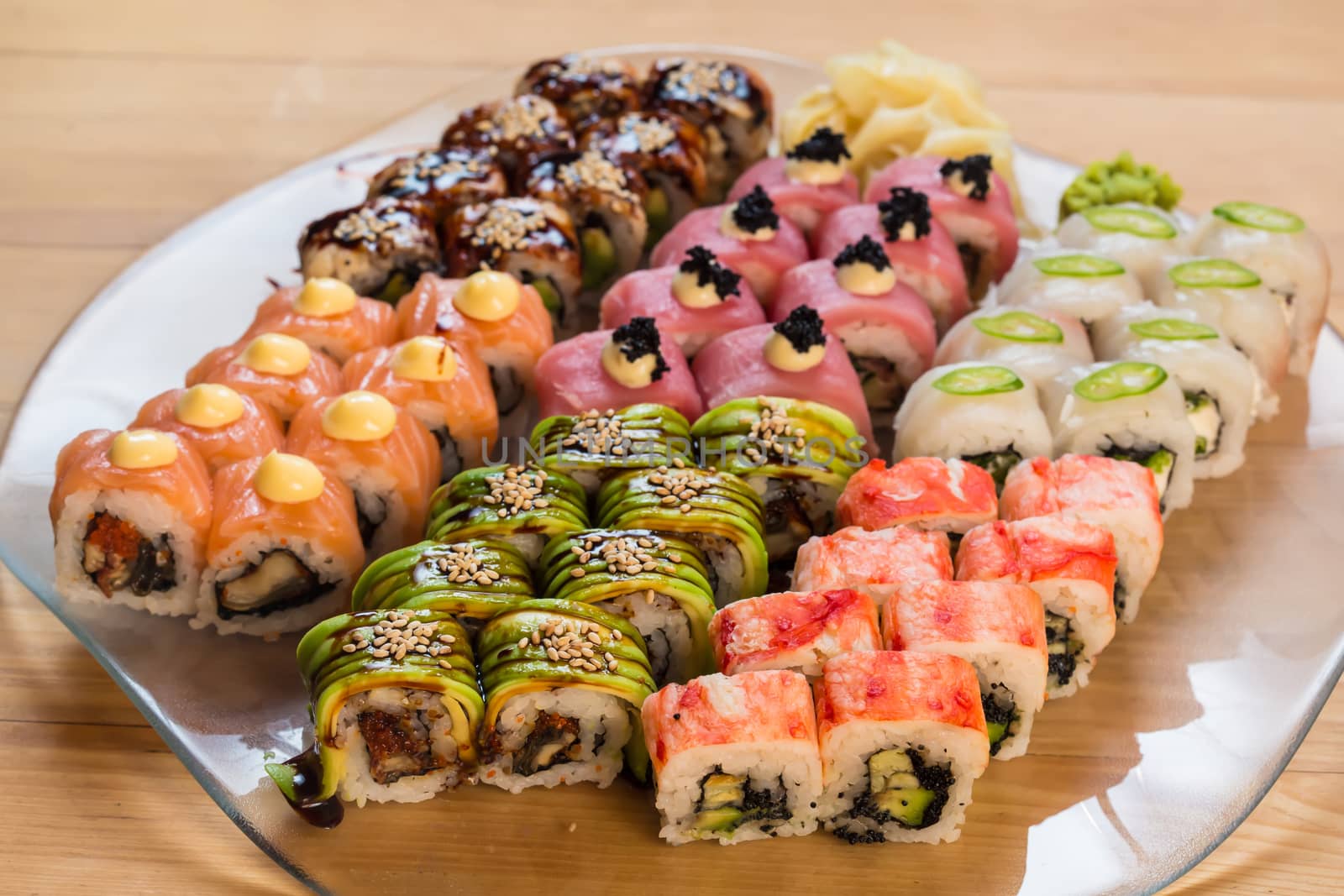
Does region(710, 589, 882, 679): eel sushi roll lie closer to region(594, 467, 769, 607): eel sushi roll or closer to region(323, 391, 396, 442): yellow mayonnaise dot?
region(594, 467, 769, 607): eel sushi roll

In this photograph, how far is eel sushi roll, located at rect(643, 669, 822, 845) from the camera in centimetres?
211

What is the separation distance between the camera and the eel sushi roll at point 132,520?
2.50m

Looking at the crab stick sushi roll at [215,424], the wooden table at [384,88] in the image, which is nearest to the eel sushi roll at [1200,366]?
the wooden table at [384,88]

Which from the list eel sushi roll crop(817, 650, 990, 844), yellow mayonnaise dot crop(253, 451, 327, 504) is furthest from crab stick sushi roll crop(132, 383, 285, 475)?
eel sushi roll crop(817, 650, 990, 844)

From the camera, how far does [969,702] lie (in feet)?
7.09

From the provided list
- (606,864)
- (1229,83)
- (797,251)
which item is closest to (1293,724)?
(606,864)

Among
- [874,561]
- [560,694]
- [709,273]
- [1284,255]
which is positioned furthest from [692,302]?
[1284,255]

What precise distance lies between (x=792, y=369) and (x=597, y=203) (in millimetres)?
842

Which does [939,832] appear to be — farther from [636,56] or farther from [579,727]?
[636,56]

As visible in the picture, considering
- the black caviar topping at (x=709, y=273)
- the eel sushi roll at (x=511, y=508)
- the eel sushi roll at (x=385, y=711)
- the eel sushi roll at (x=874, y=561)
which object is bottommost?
the eel sushi roll at (x=385, y=711)

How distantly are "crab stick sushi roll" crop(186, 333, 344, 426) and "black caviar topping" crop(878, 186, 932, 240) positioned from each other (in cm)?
136

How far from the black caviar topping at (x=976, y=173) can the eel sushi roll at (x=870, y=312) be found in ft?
1.23

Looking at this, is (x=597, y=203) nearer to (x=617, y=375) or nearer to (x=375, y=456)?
(x=617, y=375)

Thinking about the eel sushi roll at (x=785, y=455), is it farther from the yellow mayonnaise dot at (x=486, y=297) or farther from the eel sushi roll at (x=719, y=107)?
the eel sushi roll at (x=719, y=107)
